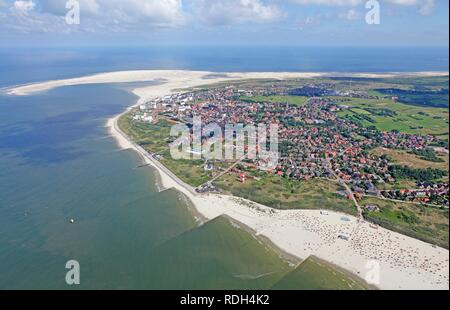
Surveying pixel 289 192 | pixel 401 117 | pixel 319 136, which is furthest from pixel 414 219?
pixel 401 117

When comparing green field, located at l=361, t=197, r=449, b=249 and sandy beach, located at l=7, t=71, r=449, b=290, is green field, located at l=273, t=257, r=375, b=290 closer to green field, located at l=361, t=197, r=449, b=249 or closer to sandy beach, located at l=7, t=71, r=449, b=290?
sandy beach, located at l=7, t=71, r=449, b=290

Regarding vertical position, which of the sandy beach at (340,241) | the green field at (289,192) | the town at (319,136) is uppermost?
the town at (319,136)

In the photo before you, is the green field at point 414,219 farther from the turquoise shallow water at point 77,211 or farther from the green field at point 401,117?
the green field at point 401,117

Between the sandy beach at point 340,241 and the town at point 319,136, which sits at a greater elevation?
the town at point 319,136

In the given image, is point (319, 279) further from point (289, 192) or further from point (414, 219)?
point (289, 192)

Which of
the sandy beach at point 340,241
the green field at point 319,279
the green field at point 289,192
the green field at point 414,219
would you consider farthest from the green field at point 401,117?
the green field at point 319,279
